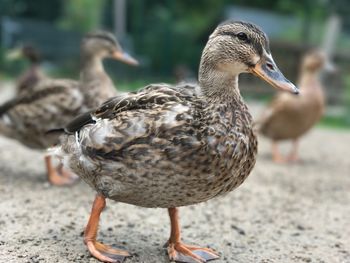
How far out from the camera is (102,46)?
558cm

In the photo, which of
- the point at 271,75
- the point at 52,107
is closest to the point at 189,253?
the point at 271,75

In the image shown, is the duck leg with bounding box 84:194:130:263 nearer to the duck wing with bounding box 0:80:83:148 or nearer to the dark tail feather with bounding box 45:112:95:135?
the dark tail feather with bounding box 45:112:95:135

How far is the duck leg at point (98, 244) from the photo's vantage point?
3.04 m

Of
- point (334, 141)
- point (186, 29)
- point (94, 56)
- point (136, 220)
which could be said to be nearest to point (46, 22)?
point (186, 29)

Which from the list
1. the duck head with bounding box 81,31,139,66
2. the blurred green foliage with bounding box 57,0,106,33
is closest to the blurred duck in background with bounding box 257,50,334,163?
the duck head with bounding box 81,31,139,66

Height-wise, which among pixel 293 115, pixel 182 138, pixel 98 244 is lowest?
pixel 98 244

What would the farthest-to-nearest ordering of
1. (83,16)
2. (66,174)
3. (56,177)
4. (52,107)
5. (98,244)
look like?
(83,16)
(66,174)
(56,177)
(52,107)
(98,244)

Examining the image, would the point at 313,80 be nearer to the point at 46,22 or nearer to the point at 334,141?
the point at 334,141

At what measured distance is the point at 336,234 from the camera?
411cm

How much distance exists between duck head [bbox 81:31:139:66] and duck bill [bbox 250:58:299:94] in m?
2.89

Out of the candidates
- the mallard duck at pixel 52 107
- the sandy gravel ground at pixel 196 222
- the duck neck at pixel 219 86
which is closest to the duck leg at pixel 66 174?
the mallard duck at pixel 52 107

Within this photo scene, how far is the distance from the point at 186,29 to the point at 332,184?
12760mm

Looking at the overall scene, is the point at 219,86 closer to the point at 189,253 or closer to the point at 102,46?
the point at 189,253

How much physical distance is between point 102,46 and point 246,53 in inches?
119
